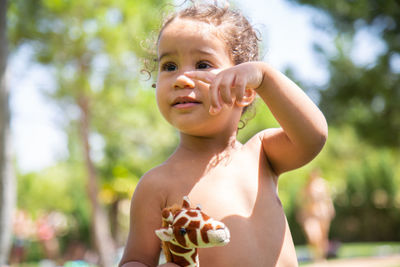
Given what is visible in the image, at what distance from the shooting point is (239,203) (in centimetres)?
140

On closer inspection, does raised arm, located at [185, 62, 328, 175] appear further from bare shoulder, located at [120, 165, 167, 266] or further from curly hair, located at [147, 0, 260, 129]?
bare shoulder, located at [120, 165, 167, 266]

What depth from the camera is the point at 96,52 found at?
546 inches

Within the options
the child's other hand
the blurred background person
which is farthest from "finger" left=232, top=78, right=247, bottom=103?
the blurred background person

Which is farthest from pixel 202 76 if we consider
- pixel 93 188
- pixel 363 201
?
pixel 363 201

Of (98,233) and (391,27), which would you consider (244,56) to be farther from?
(98,233)

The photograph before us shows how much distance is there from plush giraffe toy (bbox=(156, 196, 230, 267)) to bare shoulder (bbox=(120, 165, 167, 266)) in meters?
0.14

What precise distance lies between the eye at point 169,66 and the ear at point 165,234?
0.56 meters

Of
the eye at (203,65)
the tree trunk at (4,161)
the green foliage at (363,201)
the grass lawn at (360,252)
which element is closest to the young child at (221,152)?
the eye at (203,65)

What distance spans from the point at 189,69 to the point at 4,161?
3836 mm

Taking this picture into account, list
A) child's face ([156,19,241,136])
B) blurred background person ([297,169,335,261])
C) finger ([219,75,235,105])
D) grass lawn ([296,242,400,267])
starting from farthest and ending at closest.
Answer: grass lawn ([296,242,400,267]) < blurred background person ([297,169,335,261]) < child's face ([156,19,241,136]) < finger ([219,75,235,105])

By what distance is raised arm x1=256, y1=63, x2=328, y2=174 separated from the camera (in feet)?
4.31

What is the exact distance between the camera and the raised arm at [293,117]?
1313 millimetres

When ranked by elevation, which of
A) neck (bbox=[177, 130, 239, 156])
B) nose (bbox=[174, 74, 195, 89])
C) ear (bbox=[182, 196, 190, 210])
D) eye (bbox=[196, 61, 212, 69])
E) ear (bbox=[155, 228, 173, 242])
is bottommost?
ear (bbox=[155, 228, 173, 242])

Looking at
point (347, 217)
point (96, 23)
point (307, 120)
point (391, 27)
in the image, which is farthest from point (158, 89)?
point (347, 217)
